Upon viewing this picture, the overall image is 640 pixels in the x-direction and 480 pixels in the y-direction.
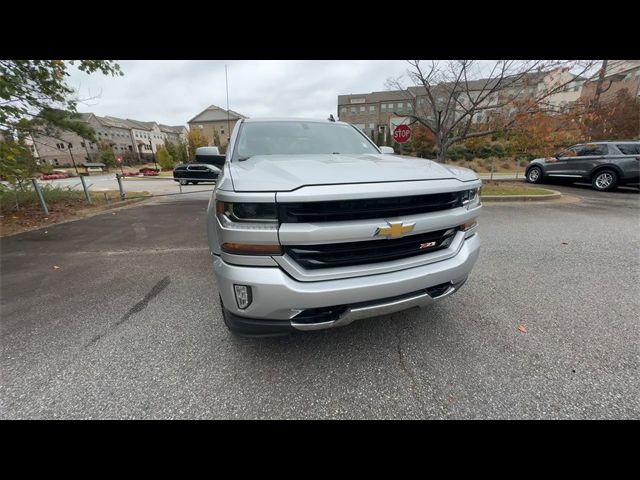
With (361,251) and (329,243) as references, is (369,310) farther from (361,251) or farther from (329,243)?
(329,243)

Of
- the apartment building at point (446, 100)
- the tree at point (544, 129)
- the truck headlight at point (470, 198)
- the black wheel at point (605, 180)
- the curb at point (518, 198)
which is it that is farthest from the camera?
the black wheel at point (605, 180)

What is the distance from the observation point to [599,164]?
31.8 ft

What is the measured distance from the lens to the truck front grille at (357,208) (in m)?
1.56

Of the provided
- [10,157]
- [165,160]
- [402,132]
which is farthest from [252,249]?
[165,160]

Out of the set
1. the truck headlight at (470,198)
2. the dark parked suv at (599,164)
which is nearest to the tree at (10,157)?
the truck headlight at (470,198)

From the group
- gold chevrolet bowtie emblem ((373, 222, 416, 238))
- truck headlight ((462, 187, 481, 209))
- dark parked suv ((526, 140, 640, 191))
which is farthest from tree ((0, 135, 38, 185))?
dark parked suv ((526, 140, 640, 191))

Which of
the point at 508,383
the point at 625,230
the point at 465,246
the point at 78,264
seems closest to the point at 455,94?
the point at 625,230

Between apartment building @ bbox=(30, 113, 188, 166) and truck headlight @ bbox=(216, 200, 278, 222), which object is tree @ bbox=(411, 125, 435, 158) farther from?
apartment building @ bbox=(30, 113, 188, 166)

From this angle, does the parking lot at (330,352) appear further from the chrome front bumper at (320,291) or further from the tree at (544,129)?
the tree at (544,129)

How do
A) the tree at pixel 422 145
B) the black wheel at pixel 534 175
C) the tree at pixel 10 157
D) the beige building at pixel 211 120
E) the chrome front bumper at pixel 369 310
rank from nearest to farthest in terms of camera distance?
the chrome front bumper at pixel 369 310 < the tree at pixel 10 157 < the black wheel at pixel 534 175 < the tree at pixel 422 145 < the beige building at pixel 211 120

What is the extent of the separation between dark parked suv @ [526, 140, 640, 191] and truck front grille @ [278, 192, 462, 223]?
11.6 m

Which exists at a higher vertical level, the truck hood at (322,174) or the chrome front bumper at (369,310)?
the truck hood at (322,174)

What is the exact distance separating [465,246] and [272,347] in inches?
67.1

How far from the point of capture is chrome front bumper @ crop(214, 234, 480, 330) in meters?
1.56
